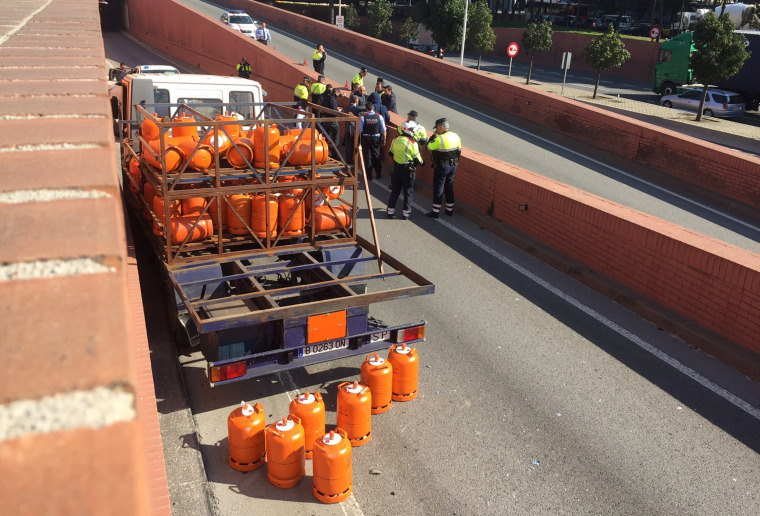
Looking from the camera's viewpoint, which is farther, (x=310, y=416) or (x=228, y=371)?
(x=228, y=371)

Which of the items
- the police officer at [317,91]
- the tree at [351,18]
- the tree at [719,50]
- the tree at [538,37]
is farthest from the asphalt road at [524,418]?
the tree at [351,18]

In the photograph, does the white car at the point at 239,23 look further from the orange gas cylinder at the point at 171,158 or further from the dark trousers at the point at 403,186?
the orange gas cylinder at the point at 171,158

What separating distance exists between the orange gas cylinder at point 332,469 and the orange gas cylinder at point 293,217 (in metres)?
3.12

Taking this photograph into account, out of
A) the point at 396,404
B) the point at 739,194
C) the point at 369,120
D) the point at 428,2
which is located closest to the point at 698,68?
the point at 739,194

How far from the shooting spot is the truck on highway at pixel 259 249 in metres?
6.63

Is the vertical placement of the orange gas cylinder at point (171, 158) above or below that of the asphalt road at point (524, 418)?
above

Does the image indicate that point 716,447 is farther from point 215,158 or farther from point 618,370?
point 215,158

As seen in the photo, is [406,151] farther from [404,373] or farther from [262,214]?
[404,373]

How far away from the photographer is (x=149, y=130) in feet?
27.5

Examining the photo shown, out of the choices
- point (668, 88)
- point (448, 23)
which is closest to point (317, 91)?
point (668, 88)

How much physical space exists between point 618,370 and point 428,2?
173ft

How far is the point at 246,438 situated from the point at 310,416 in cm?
61

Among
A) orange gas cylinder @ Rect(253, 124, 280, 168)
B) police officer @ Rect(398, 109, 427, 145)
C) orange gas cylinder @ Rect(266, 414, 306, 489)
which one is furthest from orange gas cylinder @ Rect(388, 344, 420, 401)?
police officer @ Rect(398, 109, 427, 145)

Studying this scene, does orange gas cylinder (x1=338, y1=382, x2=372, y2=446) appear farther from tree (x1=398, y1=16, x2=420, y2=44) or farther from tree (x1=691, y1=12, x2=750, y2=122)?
tree (x1=398, y1=16, x2=420, y2=44)
